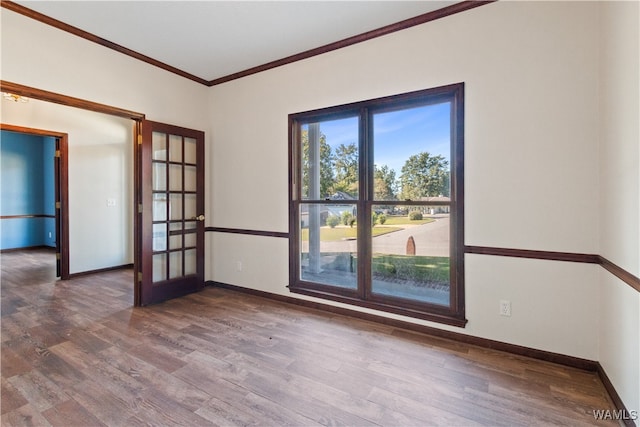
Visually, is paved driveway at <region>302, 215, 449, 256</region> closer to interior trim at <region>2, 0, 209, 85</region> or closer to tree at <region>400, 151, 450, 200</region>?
tree at <region>400, 151, 450, 200</region>

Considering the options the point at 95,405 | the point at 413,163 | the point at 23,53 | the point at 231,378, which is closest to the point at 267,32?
the point at 413,163

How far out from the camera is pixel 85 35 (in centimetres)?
284

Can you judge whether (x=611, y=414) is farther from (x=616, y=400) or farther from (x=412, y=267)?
(x=412, y=267)

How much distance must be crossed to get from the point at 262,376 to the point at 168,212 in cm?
247

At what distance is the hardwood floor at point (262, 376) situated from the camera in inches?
64.8

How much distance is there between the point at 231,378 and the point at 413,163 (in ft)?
7.48

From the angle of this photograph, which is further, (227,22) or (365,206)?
(365,206)

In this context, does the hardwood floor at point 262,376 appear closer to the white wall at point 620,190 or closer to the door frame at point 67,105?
the white wall at point 620,190

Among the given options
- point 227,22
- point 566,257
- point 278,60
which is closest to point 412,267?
point 566,257

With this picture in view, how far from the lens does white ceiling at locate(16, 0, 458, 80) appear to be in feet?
8.00

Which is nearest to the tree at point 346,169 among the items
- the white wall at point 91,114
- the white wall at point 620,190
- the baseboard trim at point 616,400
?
the white wall at point 620,190

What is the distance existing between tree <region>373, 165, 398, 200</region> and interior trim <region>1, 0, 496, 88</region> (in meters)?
1.27

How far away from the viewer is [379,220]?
2.91 m

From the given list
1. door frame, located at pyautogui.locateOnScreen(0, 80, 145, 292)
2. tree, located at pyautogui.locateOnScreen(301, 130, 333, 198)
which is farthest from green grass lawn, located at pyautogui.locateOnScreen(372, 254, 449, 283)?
door frame, located at pyautogui.locateOnScreen(0, 80, 145, 292)
